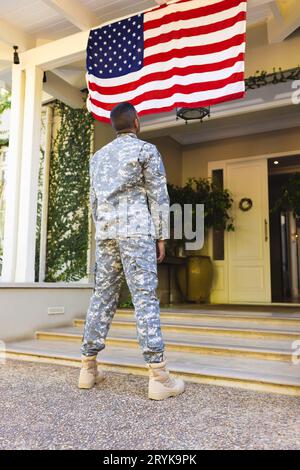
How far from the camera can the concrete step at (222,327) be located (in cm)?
289

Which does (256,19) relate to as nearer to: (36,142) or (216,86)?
(216,86)

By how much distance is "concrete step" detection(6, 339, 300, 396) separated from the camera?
2.05 metres

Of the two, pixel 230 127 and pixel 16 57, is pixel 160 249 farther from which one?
pixel 230 127

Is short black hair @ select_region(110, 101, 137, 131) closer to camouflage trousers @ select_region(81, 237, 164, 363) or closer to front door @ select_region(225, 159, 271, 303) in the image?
Answer: camouflage trousers @ select_region(81, 237, 164, 363)

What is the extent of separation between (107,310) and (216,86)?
1.99m

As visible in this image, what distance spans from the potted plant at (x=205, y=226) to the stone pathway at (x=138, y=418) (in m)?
3.49

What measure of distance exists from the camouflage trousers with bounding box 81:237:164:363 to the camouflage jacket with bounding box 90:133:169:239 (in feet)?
0.21

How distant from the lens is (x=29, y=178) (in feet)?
12.8

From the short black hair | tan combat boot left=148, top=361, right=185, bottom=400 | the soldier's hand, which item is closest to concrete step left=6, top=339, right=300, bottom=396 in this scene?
tan combat boot left=148, top=361, right=185, bottom=400

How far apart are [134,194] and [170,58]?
1.79 meters

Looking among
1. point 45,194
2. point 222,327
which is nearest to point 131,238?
point 222,327

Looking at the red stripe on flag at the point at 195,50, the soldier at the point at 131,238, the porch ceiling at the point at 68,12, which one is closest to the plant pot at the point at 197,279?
the red stripe on flag at the point at 195,50

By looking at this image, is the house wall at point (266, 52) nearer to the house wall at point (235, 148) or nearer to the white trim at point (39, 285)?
the house wall at point (235, 148)

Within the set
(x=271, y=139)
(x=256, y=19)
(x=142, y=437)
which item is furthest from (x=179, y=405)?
(x=271, y=139)
